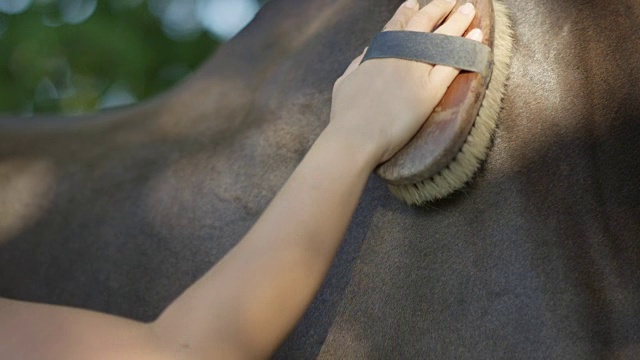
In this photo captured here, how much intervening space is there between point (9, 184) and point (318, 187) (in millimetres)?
1165

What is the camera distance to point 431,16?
5.31ft

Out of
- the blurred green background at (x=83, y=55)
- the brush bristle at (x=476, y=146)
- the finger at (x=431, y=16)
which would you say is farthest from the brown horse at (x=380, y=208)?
the blurred green background at (x=83, y=55)

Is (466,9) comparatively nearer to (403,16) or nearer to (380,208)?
(403,16)

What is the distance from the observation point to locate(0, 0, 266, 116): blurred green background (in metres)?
4.87

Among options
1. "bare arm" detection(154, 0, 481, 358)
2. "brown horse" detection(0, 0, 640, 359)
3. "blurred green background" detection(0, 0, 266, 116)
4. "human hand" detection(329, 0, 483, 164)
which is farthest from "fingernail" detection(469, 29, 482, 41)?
"blurred green background" detection(0, 0, 266, 116)

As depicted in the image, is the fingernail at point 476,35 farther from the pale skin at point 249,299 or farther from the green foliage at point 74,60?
the green foliage at point 74,60

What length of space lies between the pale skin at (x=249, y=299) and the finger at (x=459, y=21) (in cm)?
28

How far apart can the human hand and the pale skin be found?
0.04 metres

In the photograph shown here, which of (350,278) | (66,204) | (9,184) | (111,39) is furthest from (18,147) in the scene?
(111,39)

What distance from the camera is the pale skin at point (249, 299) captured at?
127 cm

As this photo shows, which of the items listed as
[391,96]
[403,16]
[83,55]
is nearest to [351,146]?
[391,96]

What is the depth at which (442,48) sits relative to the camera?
1.55m

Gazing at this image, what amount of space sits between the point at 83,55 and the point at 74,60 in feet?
0.19

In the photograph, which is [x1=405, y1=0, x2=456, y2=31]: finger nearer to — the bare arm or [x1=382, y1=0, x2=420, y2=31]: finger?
[x1=382, y1=0, x2=420, y2=31]: finger
